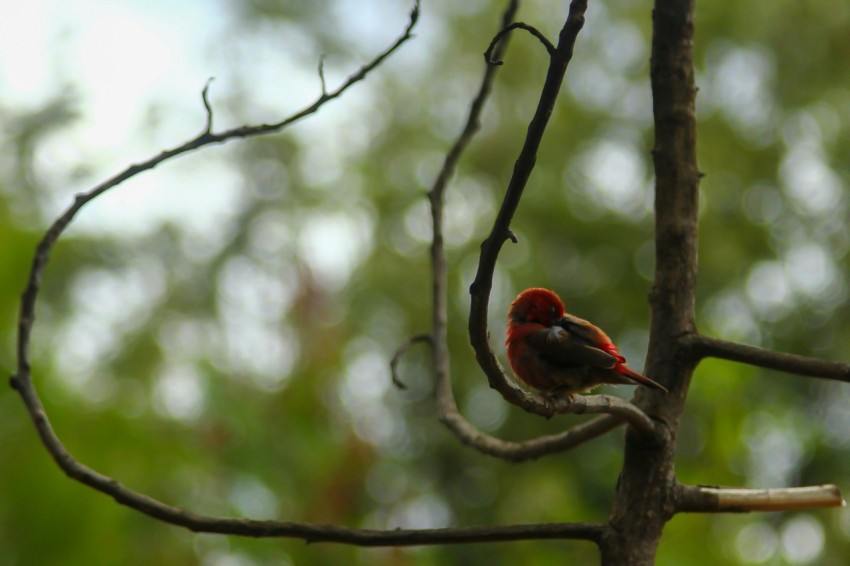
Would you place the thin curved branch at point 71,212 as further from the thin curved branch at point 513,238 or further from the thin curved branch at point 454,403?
the thin curved branch at point 513,238

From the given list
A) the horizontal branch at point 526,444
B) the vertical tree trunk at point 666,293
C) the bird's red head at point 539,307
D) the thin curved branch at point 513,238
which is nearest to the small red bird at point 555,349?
the bird's red head at point 539,307

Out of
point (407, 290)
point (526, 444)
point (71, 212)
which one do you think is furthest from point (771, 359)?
point (407, 290)

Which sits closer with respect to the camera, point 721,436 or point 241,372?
point 721,436

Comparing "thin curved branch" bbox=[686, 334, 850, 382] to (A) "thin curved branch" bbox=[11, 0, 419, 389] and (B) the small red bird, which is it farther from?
(A) "thin curved branch" bbox=[11, 0, 419, 389]

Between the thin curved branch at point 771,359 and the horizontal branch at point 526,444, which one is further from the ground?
the thin curved branch at point 771,359

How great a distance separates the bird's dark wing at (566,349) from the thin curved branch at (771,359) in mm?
285

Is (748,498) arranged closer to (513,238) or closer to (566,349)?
(566,349)

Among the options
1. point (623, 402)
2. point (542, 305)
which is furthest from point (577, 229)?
point (623, 402)

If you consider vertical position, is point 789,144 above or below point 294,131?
above

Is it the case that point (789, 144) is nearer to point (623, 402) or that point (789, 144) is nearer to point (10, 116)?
point (10, 116)

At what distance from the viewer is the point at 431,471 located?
843 cm

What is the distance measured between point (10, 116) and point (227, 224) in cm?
275

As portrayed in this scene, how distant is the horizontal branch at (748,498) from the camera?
6.16 ft

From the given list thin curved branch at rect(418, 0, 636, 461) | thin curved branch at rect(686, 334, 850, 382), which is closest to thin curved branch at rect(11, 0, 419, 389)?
thin curved branch at rect(418, 0, 636, 461)
